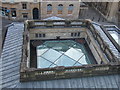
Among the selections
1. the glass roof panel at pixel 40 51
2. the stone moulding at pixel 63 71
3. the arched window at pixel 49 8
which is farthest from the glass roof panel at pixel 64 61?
the arched window at pixel 49 8

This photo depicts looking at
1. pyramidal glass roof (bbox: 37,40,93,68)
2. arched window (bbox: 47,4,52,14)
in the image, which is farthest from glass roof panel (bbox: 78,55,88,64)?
arched window (bbox: 47,4,52,14)

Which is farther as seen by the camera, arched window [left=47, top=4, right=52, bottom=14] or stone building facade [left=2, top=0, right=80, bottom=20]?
arched window [left=47, top=4, right=52, bottom=14]

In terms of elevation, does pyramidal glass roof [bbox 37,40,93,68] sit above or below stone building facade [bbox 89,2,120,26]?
below

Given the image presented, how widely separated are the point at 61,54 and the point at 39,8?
33.8 m

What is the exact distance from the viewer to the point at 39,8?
190ft

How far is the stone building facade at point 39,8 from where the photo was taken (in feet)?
183

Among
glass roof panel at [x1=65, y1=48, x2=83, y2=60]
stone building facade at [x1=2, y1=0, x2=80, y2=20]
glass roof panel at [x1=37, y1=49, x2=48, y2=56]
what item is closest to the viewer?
glass roof panel at [x1=65, y1=48, x2=83, y2=60]


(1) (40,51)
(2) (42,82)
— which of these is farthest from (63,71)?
(1) (40,51)

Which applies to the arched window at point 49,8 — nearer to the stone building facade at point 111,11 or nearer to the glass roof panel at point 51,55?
the stone building facade at point 111,11

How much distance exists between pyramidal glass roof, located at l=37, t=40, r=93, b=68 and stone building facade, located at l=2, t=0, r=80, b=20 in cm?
2710

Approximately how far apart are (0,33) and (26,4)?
2125 centimetres

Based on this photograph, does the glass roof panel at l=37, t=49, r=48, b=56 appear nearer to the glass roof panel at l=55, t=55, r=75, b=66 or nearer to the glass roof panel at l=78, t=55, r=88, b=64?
the glass roof panel at l=55, t=55, r=75, b=66

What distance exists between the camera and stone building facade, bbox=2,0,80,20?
55744 millimetres

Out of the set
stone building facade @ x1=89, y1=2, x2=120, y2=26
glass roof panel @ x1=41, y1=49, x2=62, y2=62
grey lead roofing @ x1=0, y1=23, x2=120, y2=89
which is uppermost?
stone building facade @ x1=89, y1=2, x2=120, y2=26
